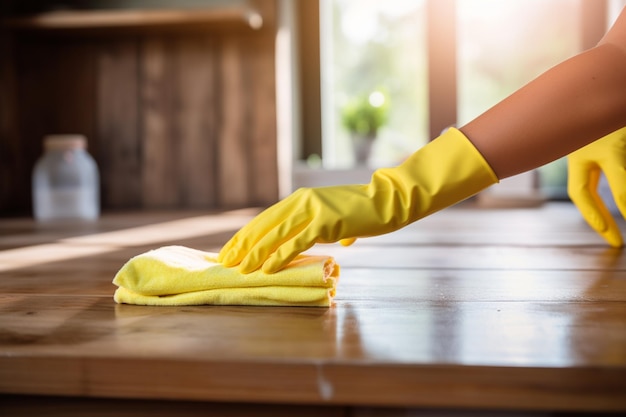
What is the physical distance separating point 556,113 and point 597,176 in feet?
1.59

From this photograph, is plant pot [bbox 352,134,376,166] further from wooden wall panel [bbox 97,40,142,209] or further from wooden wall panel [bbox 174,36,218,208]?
wooden wall panel [bbox 97,40,142,209]

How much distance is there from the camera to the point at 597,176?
1.10 meters

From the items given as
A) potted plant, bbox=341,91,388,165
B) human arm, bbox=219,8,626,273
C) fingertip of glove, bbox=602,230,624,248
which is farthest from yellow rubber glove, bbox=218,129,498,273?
potted plant, bbox=341,91,388,165

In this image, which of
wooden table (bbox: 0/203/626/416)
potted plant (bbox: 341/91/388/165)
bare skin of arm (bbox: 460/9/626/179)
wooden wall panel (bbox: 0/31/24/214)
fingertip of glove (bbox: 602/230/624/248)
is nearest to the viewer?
wooden table (bbox: 0/203/626/416)

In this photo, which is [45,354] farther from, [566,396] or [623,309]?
[623,309]

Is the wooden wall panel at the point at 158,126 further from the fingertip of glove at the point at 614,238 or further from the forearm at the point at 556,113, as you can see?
the forearm at the point at 556,113

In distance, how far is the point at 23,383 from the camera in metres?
0.53

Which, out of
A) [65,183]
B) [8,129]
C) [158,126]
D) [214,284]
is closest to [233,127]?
[158,126]

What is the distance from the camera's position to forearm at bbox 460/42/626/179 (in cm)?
67

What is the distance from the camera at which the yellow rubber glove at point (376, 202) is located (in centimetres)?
68

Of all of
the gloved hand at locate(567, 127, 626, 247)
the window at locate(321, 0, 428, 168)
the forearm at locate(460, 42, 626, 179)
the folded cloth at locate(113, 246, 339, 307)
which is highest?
the window at locate(321, 0, 428, 168)

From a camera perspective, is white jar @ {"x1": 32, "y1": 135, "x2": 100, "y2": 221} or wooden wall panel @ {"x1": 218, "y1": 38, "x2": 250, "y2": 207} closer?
white jar @ {"x1": 32, "y1": 135, "x2": 100, "y2": 221}

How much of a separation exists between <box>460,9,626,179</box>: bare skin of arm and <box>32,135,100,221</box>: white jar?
1510 mm

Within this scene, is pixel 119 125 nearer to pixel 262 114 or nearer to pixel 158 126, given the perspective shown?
pixel 158 126
